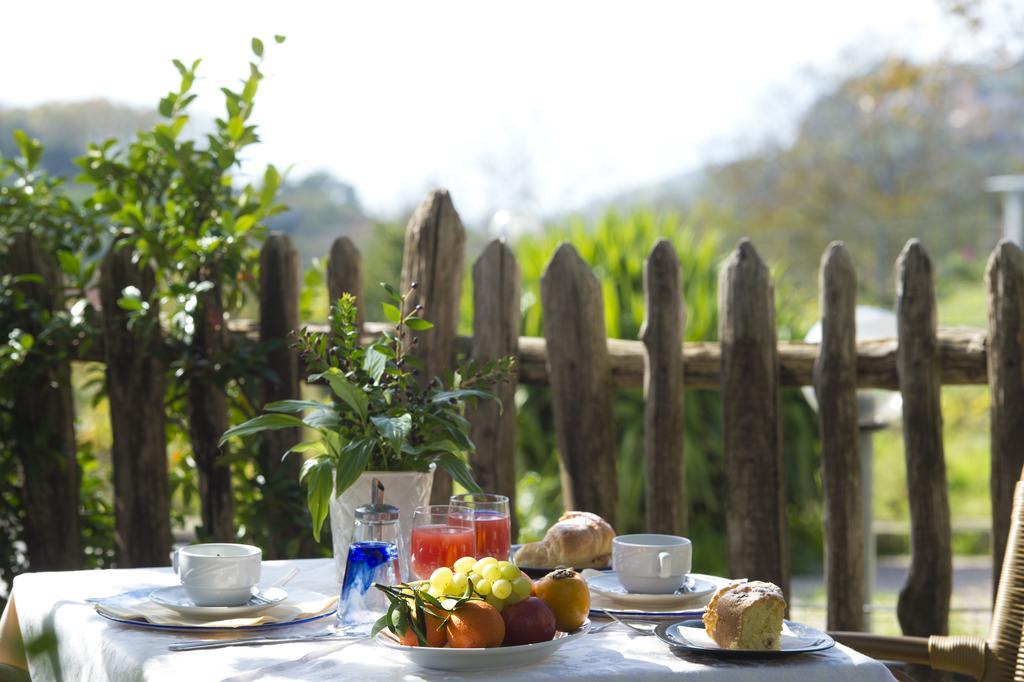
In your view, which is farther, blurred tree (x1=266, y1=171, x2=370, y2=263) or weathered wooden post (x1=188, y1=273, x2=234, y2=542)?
blurred tree (x1=266, y1=171, x2=370, y2=263)

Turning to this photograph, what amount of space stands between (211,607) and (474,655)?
1.49 ft

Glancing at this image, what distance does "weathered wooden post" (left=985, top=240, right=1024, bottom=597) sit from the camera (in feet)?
8.41

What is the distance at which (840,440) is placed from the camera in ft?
8.84

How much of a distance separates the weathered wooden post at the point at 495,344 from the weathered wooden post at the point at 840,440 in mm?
745

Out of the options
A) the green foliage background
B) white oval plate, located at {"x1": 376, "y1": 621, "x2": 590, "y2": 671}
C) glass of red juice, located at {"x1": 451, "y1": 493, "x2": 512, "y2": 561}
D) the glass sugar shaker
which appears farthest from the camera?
the green foliage background

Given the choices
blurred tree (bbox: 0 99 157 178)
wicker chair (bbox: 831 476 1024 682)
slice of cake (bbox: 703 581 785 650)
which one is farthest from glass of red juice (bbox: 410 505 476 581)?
blurred tree (bbox: 0 99 157 178)

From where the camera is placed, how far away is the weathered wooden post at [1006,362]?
8.41 feet

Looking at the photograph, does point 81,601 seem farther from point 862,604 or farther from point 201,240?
point 862,604

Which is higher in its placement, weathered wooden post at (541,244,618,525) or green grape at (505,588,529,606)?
weathered wooden post at (541,244,618,525)

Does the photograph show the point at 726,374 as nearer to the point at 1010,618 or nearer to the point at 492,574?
the point at 1010,618

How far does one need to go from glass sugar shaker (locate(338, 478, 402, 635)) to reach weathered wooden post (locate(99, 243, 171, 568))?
170 cm

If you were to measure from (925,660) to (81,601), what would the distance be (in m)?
1.34

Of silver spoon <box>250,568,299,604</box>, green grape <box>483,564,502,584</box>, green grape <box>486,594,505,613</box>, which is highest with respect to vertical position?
green grape <box>483,564,502,584</box>

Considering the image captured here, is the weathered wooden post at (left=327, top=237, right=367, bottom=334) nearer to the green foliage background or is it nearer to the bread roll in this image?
the bread roll
